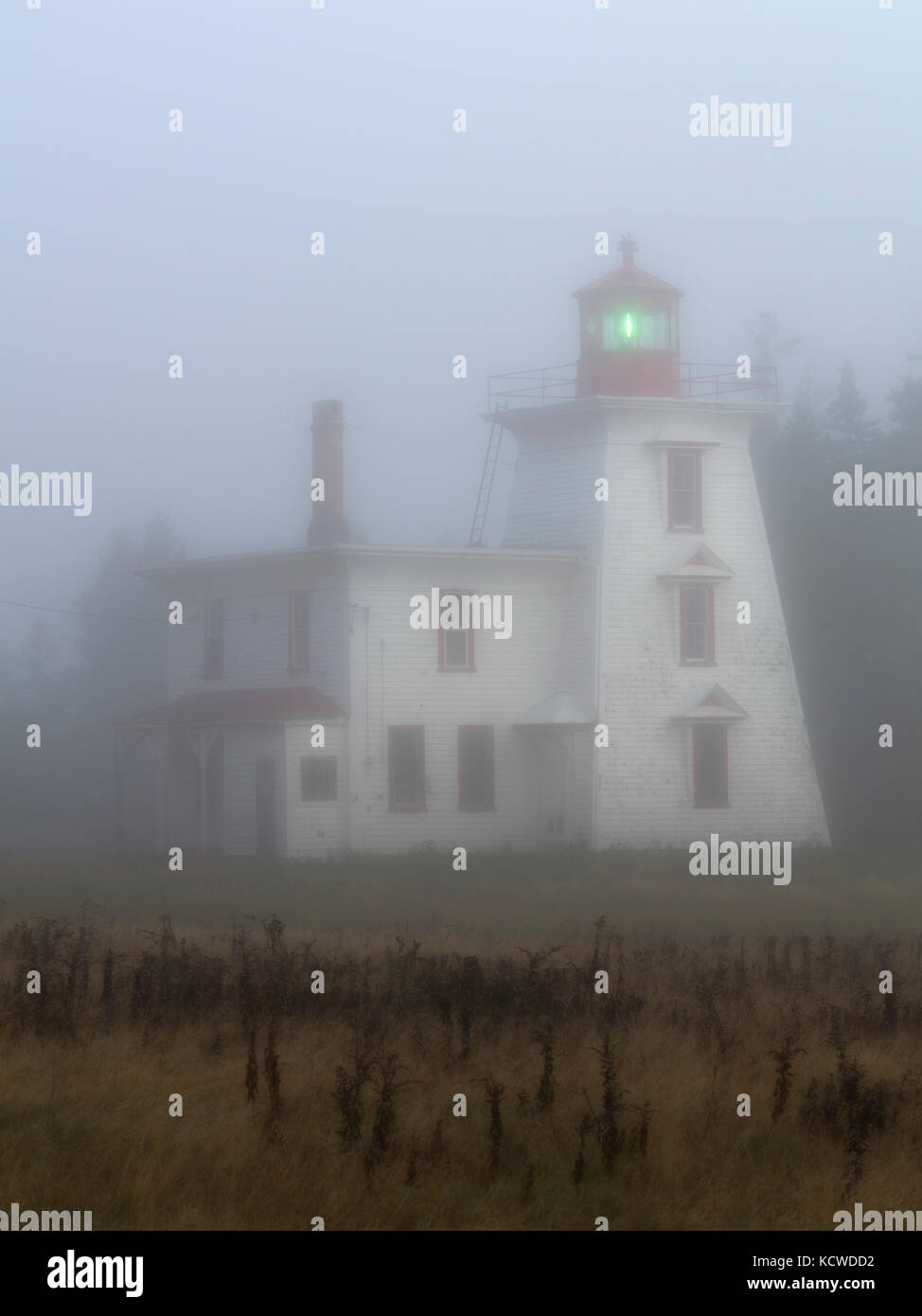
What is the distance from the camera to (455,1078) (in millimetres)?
13086

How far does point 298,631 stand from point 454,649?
3417 mm

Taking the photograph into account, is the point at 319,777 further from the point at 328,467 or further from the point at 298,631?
the point at 328,467

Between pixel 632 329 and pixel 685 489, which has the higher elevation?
pixel 632 329

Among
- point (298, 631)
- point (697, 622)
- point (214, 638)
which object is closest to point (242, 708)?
point (298, 631)

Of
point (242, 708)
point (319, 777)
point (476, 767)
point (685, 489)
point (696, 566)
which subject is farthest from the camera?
point (685, 489)

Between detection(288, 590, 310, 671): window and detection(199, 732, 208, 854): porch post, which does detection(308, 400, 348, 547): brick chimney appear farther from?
detection(199, 732, 208, 854): porch post

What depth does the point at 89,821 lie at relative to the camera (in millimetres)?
56406

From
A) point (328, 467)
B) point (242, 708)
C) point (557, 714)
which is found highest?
point (328, 467)

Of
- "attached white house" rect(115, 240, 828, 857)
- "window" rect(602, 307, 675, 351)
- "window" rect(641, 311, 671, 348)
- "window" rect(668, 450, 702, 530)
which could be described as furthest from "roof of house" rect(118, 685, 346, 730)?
"window" rect(641, 311, 671, 348)

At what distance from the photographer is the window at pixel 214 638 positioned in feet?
136
